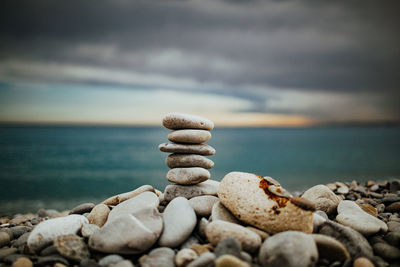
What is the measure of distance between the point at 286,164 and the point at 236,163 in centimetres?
673

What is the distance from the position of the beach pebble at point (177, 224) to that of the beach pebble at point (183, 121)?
5.49ft

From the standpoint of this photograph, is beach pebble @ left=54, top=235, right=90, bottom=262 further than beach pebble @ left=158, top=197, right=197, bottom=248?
No

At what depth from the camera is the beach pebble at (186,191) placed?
5434 mm

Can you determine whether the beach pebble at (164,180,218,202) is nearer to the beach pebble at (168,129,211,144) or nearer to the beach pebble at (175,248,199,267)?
the beach pebble at (168,129,211,144)

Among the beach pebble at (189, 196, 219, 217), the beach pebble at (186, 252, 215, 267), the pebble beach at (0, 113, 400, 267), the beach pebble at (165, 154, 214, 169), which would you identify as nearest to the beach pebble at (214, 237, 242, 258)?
the pebble beach at (0, 113, 400, 267)

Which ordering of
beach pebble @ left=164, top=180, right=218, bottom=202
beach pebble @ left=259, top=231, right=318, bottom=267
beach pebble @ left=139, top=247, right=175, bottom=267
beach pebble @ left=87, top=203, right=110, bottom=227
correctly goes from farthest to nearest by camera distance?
beach pebble @ left=164, top=180, right=218, bottom=202 < beach pebble @ left=87, top=203, right=110, bottom=227 < beach pebble @ left=139, top=247, right=175, bottom=267 < beach pebble @ left=259, top=231, right=318, bottom=267

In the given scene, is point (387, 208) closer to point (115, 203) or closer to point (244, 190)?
point (244, 190)

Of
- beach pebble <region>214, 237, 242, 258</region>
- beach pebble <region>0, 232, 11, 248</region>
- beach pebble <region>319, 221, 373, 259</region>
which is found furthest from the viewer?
beach pebble <region>0, 232, 11, 248</region>

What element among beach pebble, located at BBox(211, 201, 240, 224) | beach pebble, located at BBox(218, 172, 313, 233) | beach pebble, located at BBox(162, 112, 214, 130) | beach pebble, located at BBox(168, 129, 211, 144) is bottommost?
beach pebble, located at BBox(211, 201, 240, 224)

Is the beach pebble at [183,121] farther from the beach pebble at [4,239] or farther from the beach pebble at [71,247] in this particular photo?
the beach pebble at [4,239]

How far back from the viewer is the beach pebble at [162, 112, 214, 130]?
5457mm

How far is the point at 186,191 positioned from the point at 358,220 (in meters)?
3.09

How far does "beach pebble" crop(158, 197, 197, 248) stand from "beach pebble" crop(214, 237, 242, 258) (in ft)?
2.63

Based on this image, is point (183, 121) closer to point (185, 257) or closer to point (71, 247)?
point (185, 257)
